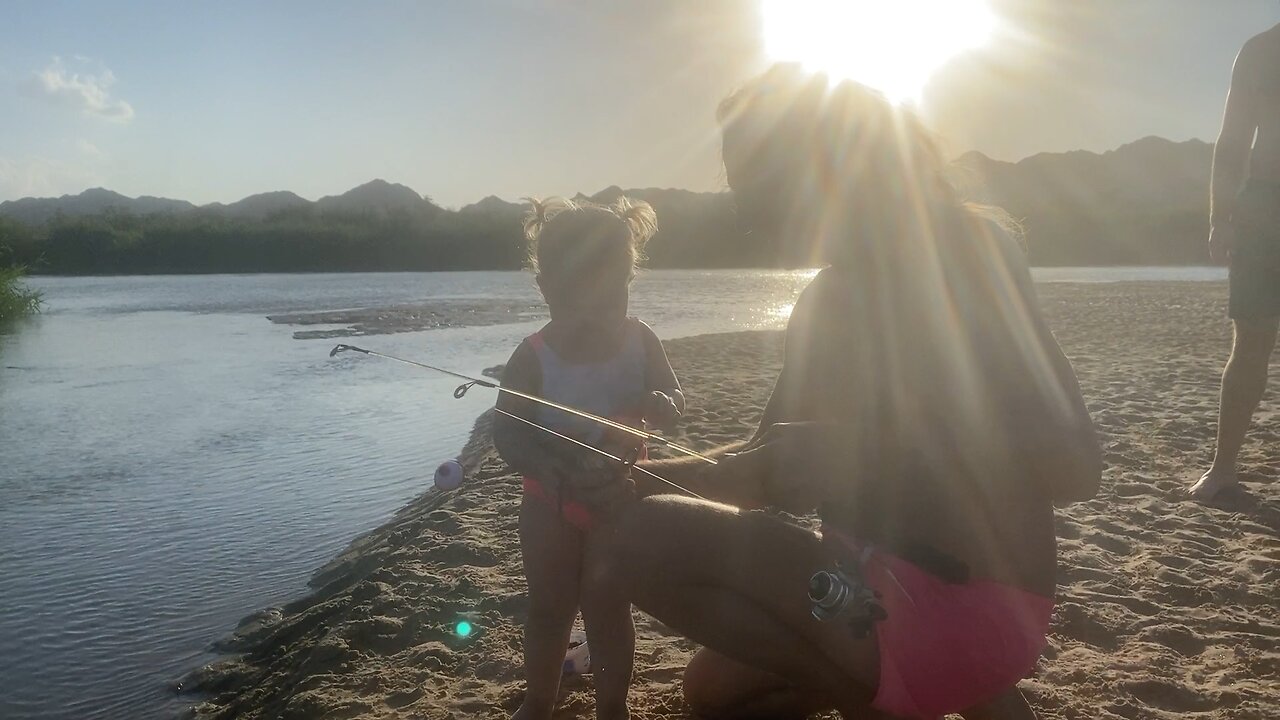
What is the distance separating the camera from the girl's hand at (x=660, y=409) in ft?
8.24

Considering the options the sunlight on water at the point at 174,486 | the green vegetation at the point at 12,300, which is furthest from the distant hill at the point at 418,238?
the sunlight on water at the point at 174,486

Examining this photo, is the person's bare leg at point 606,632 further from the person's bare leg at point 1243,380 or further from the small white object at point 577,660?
the person's bare leg at point 1243,380

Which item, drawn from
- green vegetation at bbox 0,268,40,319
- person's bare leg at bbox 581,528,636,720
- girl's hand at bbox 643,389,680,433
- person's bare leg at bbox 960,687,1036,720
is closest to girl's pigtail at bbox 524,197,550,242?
girl's hand at bbox 643,389,680,433

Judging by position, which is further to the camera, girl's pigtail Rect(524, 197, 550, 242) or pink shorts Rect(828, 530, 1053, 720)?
girl's pigtail Rect(524, 197, 550, 242)

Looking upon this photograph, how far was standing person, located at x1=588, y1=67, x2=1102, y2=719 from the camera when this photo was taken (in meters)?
1.71

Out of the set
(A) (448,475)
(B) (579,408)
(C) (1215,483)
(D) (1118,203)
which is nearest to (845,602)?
(B) (579,408)

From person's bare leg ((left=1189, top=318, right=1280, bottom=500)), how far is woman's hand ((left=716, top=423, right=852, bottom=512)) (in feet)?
9.79

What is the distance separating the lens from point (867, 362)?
6.26 ft

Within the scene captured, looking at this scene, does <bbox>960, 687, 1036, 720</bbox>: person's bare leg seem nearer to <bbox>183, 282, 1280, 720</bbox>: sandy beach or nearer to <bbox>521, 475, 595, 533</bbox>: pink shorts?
<bbox>183, 282, 1280, 720</bbox>: sandy beach

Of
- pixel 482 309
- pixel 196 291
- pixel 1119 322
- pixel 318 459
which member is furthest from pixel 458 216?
pixel 318 459

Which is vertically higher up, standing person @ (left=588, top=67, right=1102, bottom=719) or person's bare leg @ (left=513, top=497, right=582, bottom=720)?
standing person @ (left=588, top=67, right=1102, bottom=719)

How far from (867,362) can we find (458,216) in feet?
227

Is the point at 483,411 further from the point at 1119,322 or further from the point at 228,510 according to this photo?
the point at 1119,322

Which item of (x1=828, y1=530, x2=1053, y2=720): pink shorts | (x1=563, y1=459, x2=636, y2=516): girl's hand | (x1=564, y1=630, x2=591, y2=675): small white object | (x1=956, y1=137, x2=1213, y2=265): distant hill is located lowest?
(x1=564, y1=630, x2=591, y2=675): small white object
